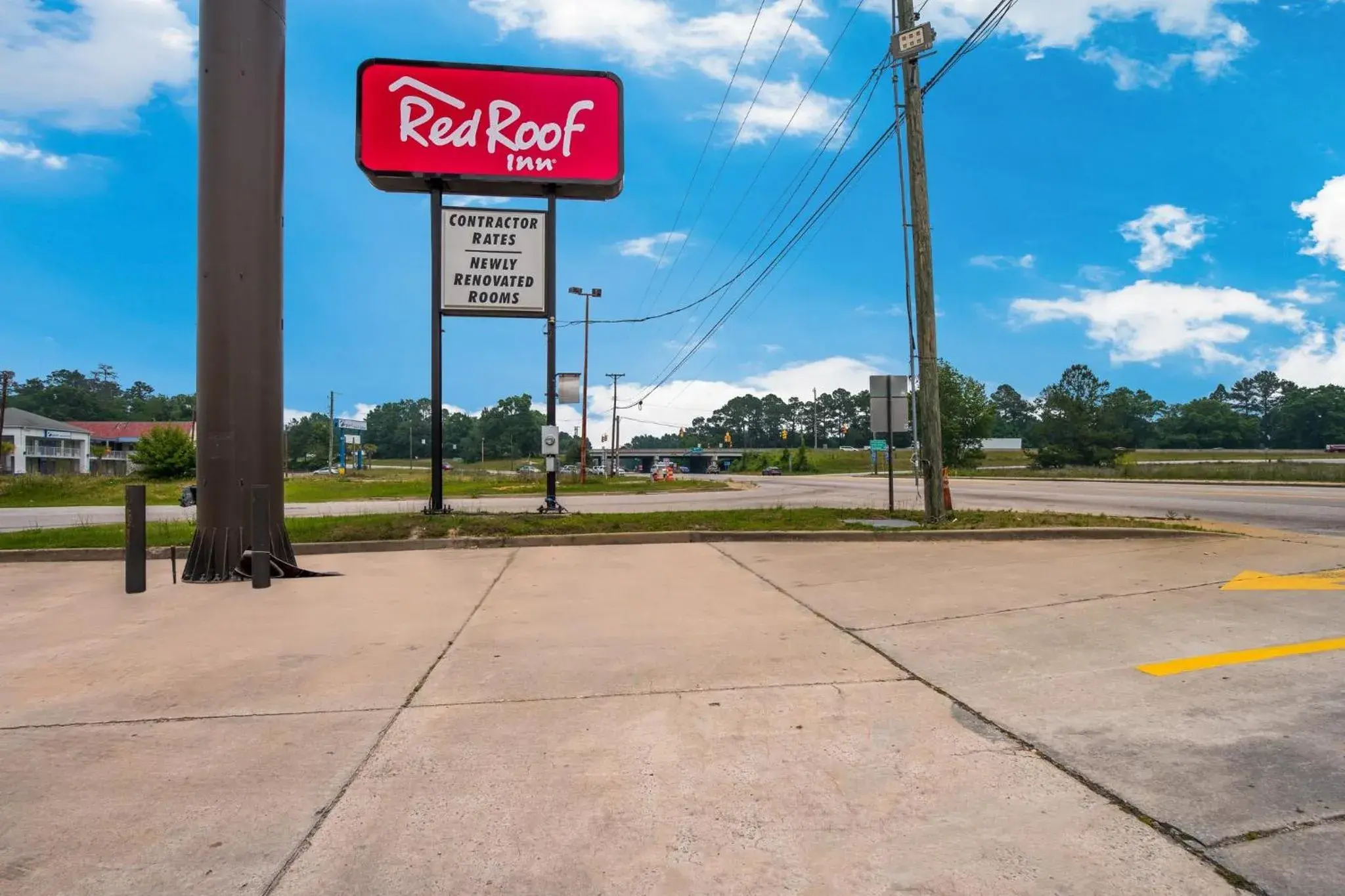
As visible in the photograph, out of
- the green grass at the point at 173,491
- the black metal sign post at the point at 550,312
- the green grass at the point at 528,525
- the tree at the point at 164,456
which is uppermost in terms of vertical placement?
the black metal sign post at the point at 550,312

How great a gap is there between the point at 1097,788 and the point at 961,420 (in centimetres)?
8427

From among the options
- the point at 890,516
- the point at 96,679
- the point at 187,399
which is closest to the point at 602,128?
the point at 890,516

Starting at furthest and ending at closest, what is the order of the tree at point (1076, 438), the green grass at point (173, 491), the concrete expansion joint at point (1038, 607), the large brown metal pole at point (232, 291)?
the tree at point (1076, 438), the green grass at point (173, 491), the large brown metal pole at point (232, 291), the concrete expansion joint at point (1038, 607)

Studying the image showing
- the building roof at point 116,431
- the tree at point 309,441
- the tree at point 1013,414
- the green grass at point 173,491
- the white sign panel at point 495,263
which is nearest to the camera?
the white sign panel at point 495,263

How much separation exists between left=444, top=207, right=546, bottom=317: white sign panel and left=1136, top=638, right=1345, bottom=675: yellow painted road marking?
37.2 ft

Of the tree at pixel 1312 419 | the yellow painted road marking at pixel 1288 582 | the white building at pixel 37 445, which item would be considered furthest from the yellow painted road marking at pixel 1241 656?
the tree at pixel 1312 419

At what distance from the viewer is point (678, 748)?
11.5ft

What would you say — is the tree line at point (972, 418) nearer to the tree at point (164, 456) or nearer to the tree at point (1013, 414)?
the tree at point (1013, 414)

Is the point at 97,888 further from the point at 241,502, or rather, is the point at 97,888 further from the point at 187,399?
the point at 187,399

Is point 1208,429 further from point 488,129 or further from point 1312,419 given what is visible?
point 488,129

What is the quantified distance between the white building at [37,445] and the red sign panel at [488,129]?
85238 millimetres

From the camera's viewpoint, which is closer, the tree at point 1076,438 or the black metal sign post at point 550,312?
the black metal sign post at point 550,312

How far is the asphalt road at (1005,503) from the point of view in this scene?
1508 cm

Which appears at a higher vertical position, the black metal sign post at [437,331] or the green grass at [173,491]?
the black metal sign post at [437,331]
